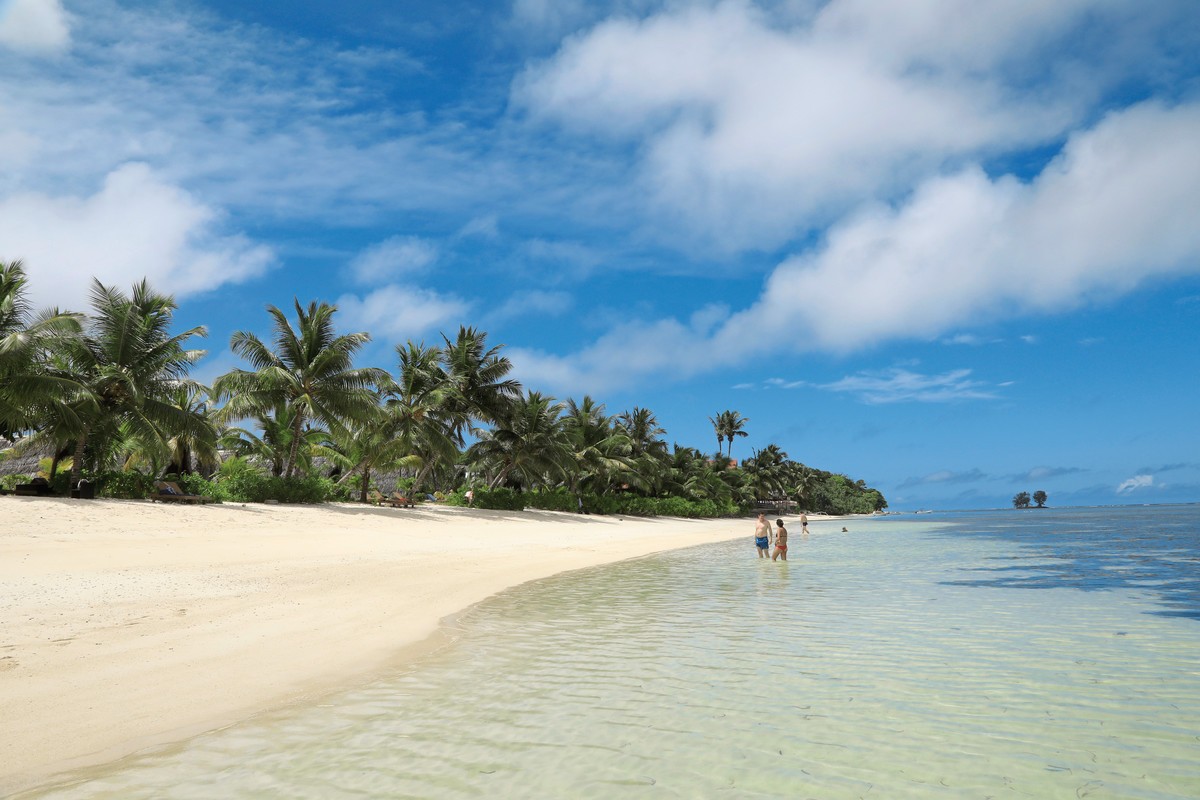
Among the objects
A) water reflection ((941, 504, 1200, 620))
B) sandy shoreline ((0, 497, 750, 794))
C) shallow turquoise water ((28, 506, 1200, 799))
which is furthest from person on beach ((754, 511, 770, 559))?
shallow turquoise water ((28, 506, 1200, 799))

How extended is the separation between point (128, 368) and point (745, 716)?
87.8ft

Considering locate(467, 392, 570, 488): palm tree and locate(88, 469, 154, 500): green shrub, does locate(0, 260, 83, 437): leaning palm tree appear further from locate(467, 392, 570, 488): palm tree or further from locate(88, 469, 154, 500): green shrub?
locate(467, 392, 570, 488): palm tree

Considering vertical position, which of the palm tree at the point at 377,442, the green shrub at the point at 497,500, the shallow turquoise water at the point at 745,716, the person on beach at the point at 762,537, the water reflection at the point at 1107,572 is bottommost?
the shallow turquoise water at the point at 745,716

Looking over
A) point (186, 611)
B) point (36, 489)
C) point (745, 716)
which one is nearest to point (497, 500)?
point (36, 489)

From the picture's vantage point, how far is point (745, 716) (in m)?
6.07

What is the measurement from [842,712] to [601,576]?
12060mm

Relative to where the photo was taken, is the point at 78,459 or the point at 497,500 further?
the point at 497,500

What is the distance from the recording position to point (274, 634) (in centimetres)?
880

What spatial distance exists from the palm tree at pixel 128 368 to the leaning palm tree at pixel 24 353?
1.27 metres

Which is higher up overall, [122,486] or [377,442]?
[377,442]

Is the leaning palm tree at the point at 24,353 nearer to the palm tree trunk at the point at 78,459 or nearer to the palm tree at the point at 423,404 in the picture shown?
the palm tree trunk at the point at 78,459

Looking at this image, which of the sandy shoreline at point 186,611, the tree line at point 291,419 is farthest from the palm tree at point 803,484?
the sandy shoreline at point 186,611

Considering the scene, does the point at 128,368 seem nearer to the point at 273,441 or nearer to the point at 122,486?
the point at 122,486

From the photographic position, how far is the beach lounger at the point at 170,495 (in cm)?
2397
